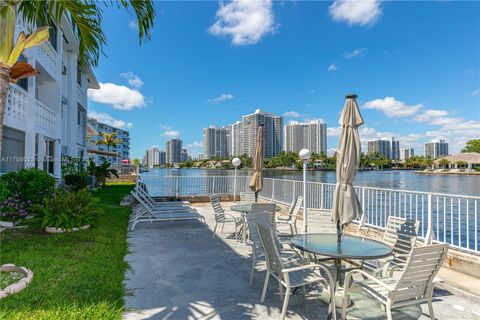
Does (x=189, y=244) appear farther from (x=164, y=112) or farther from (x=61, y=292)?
(x=164, y=112)

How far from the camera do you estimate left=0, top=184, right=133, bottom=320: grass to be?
3.24 m

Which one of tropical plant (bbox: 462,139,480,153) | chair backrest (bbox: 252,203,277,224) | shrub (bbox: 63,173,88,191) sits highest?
tropical plant (bbox: 462,139,480,153)

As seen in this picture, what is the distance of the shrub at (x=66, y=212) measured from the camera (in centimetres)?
698

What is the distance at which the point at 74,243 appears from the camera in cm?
604

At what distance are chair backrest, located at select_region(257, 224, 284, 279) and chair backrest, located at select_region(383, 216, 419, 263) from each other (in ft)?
6.03

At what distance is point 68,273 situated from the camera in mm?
4355

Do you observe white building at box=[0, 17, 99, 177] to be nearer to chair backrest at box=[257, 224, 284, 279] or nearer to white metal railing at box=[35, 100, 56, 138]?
white metal railing at box=[35, 100, 56, 138]

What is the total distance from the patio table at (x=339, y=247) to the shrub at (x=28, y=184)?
25.5 ft

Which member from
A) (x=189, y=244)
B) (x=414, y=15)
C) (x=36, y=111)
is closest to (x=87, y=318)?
(x=189, y=244)

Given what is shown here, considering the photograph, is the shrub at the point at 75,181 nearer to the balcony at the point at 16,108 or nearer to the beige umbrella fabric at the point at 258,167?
the balcony at the point at 16,108

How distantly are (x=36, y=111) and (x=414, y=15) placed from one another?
16.6 meters

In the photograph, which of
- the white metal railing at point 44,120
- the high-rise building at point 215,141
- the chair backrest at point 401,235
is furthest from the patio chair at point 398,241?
the high-rise building at point 215,141

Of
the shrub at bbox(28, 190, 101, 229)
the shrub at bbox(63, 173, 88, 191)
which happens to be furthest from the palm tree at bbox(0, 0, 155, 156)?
the shrub at bbox(63, 173, 88, 191)

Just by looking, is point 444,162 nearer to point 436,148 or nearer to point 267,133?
point 267,133
